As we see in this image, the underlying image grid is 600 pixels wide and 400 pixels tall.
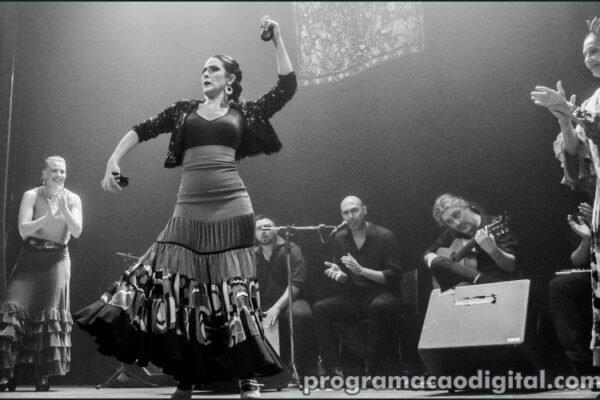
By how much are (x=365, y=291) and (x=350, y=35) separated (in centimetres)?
193

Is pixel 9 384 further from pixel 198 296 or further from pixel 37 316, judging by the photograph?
pixel 198 296

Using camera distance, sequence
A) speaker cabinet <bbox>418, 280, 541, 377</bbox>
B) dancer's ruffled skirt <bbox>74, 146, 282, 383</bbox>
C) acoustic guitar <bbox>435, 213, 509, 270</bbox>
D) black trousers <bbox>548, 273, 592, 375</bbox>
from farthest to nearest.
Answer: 1. acoustic guitar <bbox>435, 213, 509, 270</bbox>
2. black trousers <bbox>548, 273, 592, 375</bbox>
3. speaker cabinet <bbox>418, 280, 541, 377</bbox>
4. dancer's ruffled skirt <bbox>74, 146, 282, 383</bbox>

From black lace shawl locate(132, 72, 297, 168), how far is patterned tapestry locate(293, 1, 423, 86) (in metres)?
1.98

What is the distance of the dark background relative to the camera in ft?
14.6

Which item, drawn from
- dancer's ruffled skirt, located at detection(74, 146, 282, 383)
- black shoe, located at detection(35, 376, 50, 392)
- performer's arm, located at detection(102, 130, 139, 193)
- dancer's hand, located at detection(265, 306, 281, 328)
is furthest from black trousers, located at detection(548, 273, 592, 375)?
black shoe, located at detection(35, 376, 50, 392)

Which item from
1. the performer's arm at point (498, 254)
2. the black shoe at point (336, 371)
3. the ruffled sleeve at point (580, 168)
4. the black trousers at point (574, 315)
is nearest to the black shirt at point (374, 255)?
the black shoe at point (336, 371)

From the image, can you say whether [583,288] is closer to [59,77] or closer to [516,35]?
[516,35]

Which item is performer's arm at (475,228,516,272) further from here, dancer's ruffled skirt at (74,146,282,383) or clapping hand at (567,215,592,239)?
dancer's ruffled skirt at (74,146,282,383)

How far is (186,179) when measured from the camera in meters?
2.93

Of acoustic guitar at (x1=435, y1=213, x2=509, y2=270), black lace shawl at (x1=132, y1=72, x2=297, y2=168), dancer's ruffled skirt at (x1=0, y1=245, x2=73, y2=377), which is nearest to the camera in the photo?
black lace shawl at (x1=132, y1=72, x2=297, y2=168)

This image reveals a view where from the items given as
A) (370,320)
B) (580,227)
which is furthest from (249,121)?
(580,227)

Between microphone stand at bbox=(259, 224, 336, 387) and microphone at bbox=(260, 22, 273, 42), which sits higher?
microphone at bbox=(260, 22, 273, 42)

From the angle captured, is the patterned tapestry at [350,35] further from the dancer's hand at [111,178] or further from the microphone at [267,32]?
the dancer's hand at [111,178]

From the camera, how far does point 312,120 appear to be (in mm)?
5074
